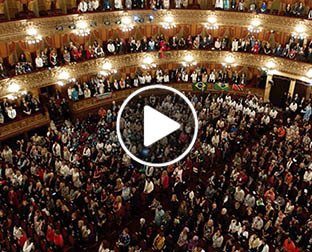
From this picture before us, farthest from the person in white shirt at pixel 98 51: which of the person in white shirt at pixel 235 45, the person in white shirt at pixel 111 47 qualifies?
the person in white shirt at pixel 235 45

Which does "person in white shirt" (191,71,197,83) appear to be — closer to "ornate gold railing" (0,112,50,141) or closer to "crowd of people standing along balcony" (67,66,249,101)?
"crowd of people standing along balcony" (67,66,249,101)

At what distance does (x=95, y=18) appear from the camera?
23656 mm

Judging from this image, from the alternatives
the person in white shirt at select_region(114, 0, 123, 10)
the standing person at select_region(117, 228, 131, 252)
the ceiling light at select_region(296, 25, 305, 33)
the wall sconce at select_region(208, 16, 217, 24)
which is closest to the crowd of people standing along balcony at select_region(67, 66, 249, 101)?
the wall sconce at select_region(208, 16, 217, 24)

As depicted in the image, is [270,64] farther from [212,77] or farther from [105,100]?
[105,100]

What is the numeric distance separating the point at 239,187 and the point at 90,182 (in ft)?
22.0

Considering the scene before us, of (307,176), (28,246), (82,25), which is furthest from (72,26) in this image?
(307,176)

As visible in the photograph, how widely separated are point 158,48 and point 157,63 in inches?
44.4

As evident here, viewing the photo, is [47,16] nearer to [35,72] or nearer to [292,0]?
[35,72]

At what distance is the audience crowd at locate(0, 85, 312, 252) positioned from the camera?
46.5 ft

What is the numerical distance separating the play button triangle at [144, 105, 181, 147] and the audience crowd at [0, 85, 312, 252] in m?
1.60

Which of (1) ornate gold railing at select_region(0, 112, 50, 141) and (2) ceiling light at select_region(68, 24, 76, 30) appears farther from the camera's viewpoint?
(2) ceiling light at select_region(68, 24, 76, 30)

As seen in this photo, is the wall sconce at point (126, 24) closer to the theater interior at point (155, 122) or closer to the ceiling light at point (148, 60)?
the theater interior at point (155, 122)

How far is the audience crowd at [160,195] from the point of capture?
14.2 m

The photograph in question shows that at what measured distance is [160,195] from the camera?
17.1m
